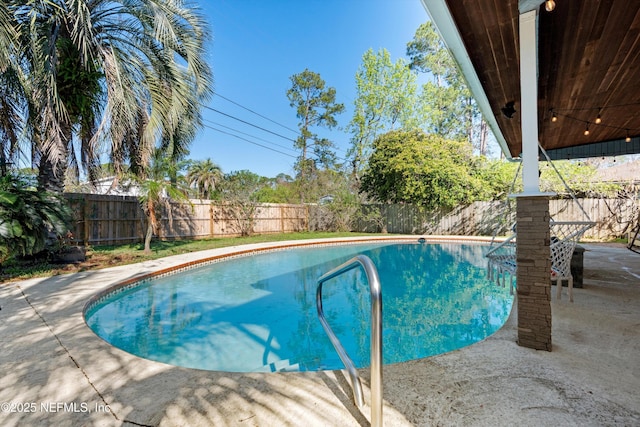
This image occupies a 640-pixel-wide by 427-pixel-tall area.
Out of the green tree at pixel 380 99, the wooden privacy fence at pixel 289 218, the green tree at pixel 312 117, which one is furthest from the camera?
the green tree at pixel 312 117

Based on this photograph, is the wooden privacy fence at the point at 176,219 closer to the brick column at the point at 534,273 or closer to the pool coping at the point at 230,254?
the pool coping at the point at 230,254

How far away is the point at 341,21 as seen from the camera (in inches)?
632

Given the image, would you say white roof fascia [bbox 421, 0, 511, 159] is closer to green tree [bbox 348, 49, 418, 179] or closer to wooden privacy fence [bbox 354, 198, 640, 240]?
wooden privacy fence [bbox 354, 198, 640, 240]

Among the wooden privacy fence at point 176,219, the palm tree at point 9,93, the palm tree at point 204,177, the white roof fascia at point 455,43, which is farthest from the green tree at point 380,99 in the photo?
the palm tree at point 9,93

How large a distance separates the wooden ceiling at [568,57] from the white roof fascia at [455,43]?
71 millimetres

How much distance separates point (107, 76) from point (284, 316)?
20.3 feet

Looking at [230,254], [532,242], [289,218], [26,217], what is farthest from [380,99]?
[532,242]

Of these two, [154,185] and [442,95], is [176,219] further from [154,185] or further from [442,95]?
[442,95]

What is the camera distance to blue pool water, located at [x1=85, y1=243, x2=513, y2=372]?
125 inches

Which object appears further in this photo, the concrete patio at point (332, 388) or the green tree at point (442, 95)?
the green tree at point (442, 95)

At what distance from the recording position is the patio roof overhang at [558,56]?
7.92 feet

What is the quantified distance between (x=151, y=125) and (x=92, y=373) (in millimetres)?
6269

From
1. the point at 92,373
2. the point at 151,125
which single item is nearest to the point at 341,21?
the point at 151,125

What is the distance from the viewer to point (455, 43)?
9.00 feet
